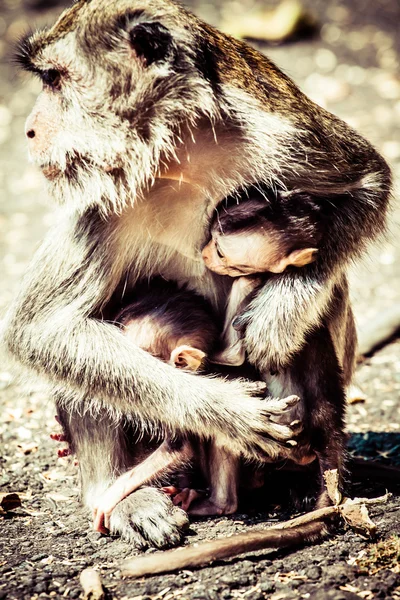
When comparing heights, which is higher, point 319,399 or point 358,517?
point 319,399

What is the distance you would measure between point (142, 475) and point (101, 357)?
600 mm

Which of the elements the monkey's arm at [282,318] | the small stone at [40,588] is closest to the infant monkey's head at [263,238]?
the monkey's arm at [282,318]

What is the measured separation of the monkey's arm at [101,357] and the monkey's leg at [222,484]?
12cm

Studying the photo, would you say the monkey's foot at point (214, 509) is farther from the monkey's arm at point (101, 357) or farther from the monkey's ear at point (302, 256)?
the monkey's ear at point (302, 256)

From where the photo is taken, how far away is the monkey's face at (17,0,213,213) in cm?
357

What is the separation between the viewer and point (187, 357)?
3779mm

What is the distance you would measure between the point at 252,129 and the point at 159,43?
58 cm

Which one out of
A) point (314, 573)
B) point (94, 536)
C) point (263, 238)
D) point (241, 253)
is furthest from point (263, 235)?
point (94, 536)

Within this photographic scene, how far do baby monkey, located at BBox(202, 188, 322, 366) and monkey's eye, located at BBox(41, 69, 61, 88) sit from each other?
3.20 ft

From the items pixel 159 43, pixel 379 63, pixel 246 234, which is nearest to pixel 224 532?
pixel 246 234

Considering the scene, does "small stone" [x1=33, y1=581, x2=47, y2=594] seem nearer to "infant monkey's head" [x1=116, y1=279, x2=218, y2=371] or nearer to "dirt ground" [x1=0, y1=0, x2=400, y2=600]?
"dirt ground" [x1=0, y1=0, x2=400, y2=600]

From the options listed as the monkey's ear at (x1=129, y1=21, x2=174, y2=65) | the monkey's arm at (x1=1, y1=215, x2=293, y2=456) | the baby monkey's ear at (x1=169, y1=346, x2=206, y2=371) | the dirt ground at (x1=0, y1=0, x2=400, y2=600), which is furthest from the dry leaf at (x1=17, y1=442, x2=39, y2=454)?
the monkey's ear at (x1=129, y1=21, x2=174, y2=65)

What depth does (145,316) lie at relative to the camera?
12.8ft

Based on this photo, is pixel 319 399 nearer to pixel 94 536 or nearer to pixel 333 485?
pixel 333 485
